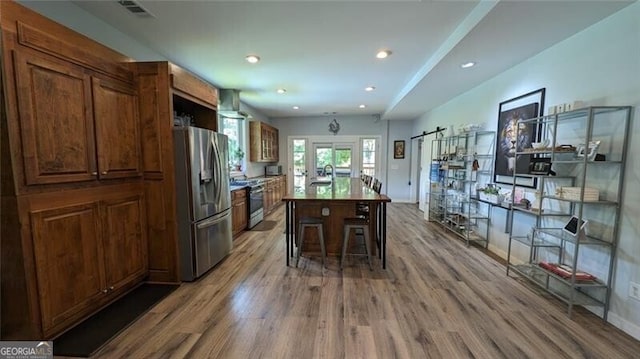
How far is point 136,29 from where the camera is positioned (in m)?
2.63

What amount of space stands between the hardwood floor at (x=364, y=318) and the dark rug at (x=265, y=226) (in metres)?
1.57

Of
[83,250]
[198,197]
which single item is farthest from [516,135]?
[83,250]

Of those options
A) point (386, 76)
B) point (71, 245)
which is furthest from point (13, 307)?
point (386, 76)

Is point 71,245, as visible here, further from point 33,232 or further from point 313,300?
point 313,300

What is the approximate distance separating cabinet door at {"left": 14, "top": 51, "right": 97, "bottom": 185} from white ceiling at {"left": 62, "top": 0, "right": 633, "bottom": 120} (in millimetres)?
854

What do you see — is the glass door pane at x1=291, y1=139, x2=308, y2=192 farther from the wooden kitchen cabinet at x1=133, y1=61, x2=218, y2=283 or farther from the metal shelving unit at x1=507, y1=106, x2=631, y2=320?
the metal shelving unit at x1=507, y1=106, x2=631, y2=320

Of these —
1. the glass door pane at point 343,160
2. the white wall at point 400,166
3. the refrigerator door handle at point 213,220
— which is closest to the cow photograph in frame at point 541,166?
the refrigerator door handle at point 213,220

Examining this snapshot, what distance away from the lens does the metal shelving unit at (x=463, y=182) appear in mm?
3980

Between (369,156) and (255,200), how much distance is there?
4128 mm

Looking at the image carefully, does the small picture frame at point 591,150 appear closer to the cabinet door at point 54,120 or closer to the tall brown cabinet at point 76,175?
the tall brown cabinet at point 76,175

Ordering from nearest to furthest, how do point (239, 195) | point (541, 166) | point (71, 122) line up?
point (71, 122), point (541, 166), point (239, 195)

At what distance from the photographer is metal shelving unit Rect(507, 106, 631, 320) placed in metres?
2.09

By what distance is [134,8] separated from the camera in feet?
7.33

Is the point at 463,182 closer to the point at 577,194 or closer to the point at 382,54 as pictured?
the point at 577,194
